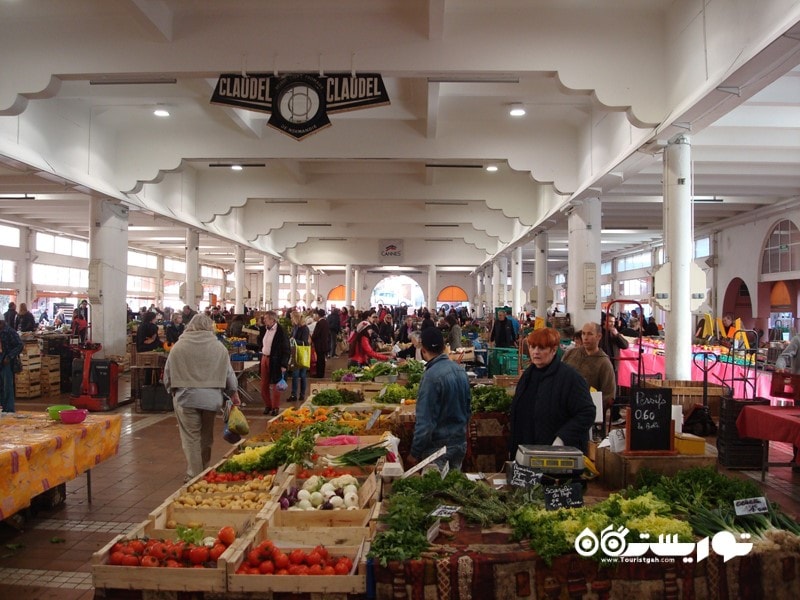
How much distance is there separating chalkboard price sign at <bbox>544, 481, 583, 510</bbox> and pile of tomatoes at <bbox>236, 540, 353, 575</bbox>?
1102mm

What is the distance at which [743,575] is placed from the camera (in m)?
3.02

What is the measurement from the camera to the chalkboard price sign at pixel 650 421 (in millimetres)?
4215

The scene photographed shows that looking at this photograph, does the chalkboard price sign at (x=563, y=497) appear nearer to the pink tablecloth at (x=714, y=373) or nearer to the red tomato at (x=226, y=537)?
the red tomato at (x=226, y=537)

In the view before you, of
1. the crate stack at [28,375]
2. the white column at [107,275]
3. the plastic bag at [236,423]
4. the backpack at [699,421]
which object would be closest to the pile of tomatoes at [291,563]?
the plastic bag at [236,423]

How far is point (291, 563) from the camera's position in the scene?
313cm

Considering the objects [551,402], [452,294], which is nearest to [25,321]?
[551,402]

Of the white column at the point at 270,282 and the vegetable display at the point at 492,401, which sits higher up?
the white column at the point at 270,282

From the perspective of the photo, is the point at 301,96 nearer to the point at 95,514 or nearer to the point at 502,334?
the point at 95,514

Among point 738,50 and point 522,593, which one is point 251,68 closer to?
point 738,50

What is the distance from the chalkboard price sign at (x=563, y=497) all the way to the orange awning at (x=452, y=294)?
4156 cm

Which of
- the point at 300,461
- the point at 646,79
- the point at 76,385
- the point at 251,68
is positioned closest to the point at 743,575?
the point at 300,461

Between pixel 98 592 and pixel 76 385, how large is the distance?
9.68 metres

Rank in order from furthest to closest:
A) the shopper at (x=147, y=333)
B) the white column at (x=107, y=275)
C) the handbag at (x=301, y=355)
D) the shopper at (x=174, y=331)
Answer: the shopper at (x=174, y=331), the shopper at (x=147, y=333), the white column at (x=107, y=275), the handbag at (x=301, y=355)

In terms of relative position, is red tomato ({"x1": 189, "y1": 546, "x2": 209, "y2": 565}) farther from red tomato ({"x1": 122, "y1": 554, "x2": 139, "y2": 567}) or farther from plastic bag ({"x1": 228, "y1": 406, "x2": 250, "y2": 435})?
plastic bag ({"x1": 228, "y1": 406, "x2": 250, "y2": 435})
